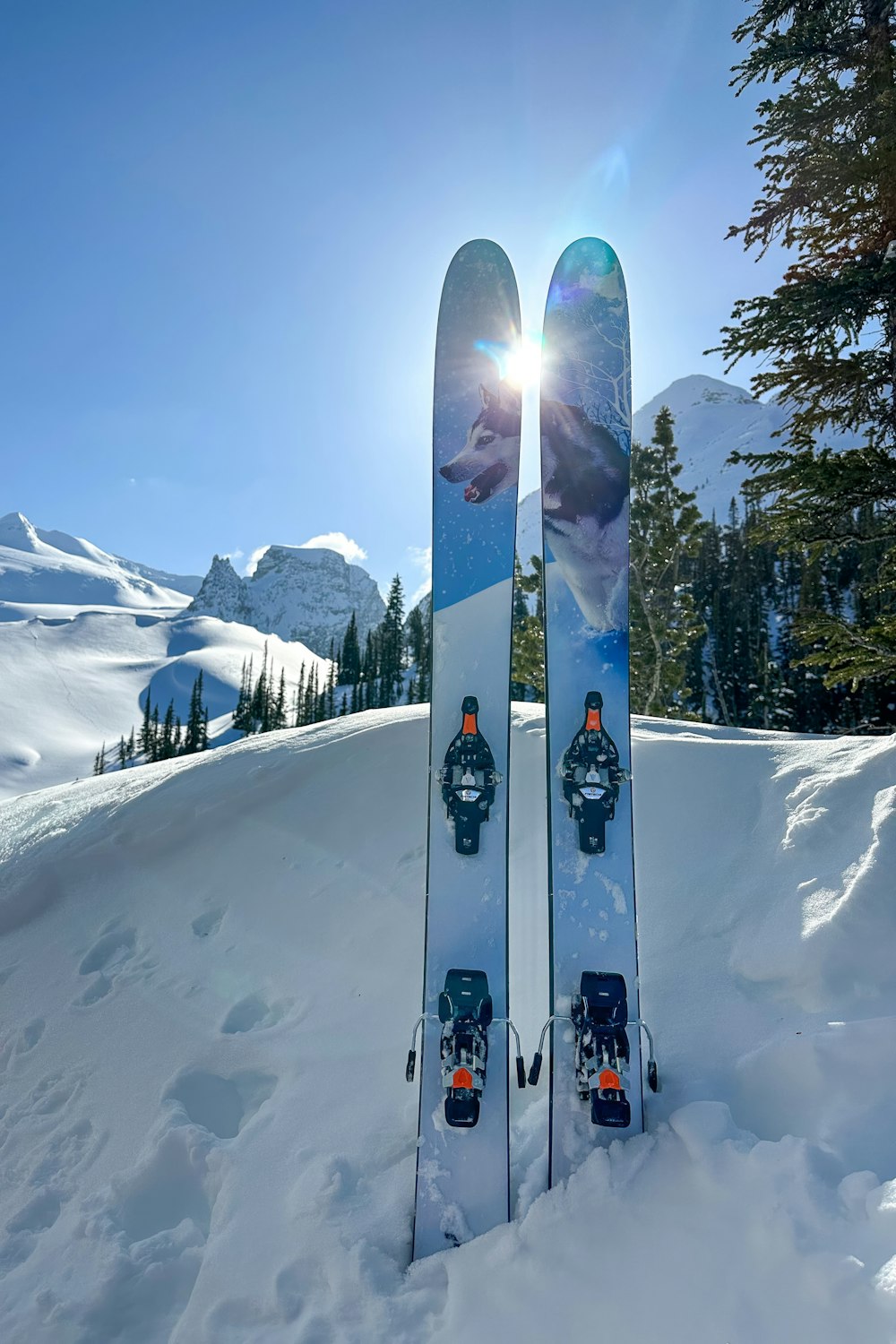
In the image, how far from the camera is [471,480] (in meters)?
Result: 4.32

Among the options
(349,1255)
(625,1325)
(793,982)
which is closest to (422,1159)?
(349,1255)

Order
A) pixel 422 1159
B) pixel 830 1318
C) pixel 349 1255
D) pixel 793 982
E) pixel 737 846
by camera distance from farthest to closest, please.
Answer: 1. pixel 737 846
2. pixel 793 982
3. pixel 422 1159
4. pixel 349 1255
5. pixel 830 1318

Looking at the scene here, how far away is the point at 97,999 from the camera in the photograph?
445 cm

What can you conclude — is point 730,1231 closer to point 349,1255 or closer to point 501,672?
point 349,1255

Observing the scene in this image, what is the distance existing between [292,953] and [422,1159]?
1831mm

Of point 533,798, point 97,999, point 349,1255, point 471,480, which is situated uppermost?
point 471,480

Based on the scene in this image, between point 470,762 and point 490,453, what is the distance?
2.10m

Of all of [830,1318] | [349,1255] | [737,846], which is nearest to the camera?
[830,1318]

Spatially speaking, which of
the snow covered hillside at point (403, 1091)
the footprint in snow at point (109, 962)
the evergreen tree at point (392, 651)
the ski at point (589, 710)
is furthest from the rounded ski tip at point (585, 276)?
the evergreen tree at point (392, 651)

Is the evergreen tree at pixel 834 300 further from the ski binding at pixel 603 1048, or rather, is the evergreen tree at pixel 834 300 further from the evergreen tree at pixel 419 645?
the evergreen tree at pixel 419 645

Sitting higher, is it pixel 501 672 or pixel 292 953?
pixel 501 672

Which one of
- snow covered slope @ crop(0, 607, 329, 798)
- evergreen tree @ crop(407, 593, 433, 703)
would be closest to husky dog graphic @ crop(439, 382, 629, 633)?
evergreen tree @ crop(407, 593, 433, 703)

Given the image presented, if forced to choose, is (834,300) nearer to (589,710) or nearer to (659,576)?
(589,710)

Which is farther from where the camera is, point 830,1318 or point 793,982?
Answer: point 793,982
